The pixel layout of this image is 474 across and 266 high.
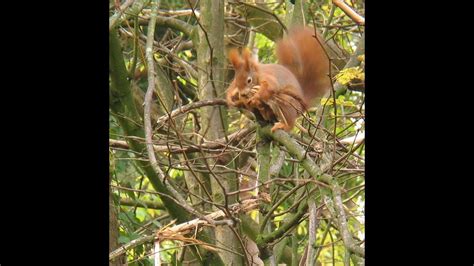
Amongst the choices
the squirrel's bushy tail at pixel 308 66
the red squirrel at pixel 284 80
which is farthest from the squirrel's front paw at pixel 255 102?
the squirrel's bushy tail at pixel 308 66

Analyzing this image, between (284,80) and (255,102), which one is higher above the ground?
(284,80)

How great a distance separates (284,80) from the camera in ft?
9.00

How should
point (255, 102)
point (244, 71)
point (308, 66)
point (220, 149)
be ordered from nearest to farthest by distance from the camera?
point (220, 149) → point (255, 102) → point (244, 71) → point (308, 66)

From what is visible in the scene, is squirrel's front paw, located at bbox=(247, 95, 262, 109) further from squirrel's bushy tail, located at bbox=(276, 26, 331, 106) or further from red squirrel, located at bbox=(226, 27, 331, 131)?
squirrel's bushy tail, located at bbox=(276, 26, 331, 106)

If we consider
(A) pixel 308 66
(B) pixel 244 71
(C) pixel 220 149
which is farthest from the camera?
(A) pixel 308 66

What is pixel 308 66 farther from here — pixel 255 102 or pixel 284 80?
pixel 255 102

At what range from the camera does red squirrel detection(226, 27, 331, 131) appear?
101 inches

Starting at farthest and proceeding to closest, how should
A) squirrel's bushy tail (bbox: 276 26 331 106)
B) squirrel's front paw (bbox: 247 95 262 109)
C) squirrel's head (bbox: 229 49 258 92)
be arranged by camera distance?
1. squirrel's bushy tail (bbox: 276 26 331 106)
2. squirrel's head (bbox: 229 49 258 92)
3. squirrel's front paw (bbox: 247 95 262 109)

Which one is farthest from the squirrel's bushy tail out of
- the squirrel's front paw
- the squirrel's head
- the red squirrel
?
the squirrel's front paw

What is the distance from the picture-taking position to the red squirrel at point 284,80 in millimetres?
2564

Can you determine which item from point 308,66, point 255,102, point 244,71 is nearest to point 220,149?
point 255,102
